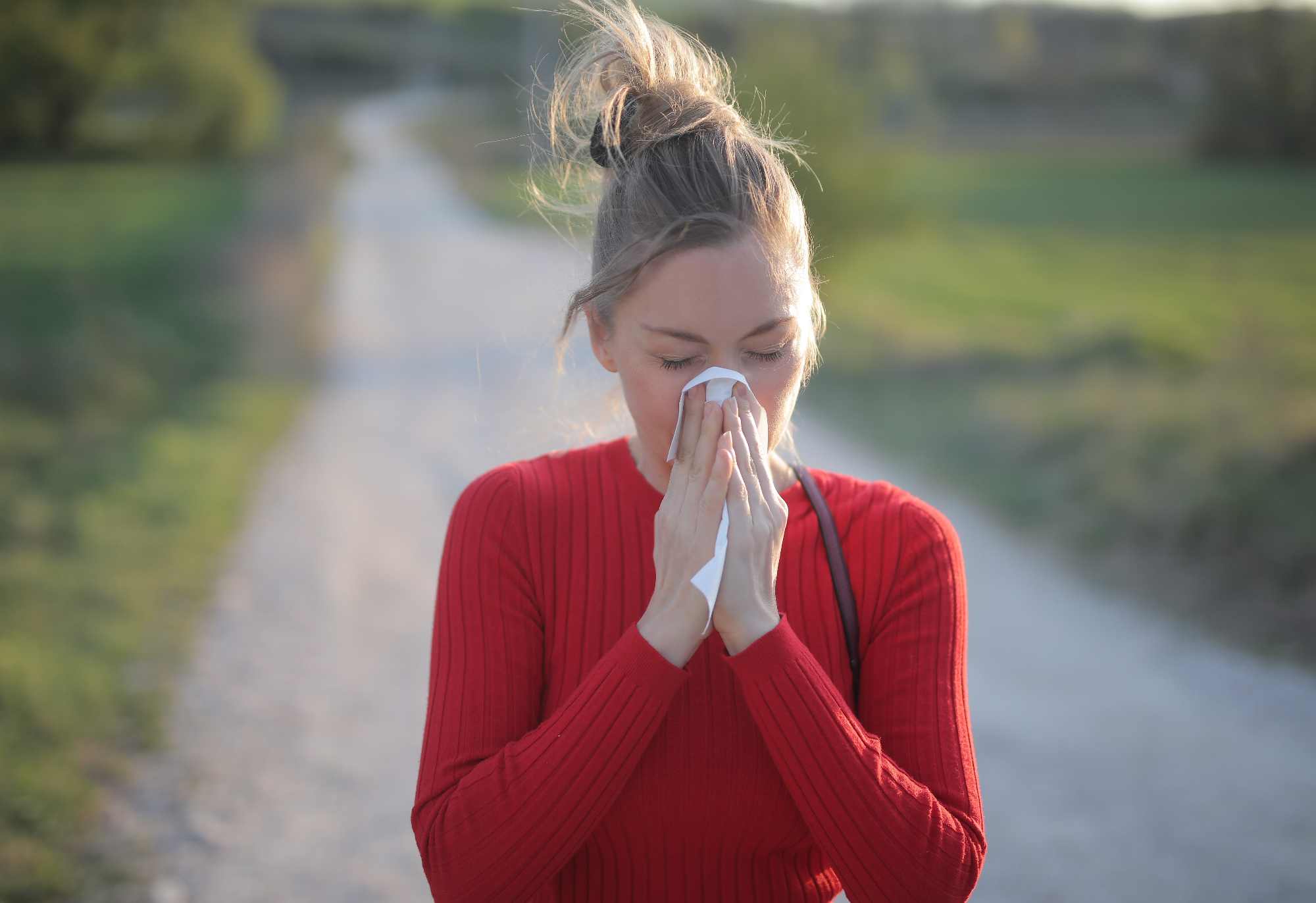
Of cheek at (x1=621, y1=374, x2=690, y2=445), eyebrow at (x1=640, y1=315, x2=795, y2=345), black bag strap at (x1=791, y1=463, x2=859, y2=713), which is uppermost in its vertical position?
eyebrow at (x1=640, y1=315, x2=795, y2=345)

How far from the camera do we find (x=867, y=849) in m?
1.54

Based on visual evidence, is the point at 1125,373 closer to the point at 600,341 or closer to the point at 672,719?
the point at 600,341

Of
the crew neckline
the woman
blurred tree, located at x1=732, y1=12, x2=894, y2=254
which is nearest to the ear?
the woman

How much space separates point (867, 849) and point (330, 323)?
44.6 ft

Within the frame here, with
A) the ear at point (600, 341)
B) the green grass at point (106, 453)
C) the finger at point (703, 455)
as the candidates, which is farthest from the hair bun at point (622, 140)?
the green grass at point (106, 453)

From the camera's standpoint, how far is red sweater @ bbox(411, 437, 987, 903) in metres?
1.54

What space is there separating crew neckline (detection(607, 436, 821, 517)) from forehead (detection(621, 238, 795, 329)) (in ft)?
1.13

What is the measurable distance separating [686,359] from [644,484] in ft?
1.02

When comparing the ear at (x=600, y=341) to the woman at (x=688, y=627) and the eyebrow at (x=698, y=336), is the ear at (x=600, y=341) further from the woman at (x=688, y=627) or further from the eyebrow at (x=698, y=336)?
the eyebrow at (x=698, y=336)

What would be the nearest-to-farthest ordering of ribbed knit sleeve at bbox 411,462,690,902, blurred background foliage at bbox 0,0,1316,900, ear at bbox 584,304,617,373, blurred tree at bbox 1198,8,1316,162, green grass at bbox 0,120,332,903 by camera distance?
ribbed knit sleeve at bbox 411,462,690,902 < ear at bbox 584,304,617,373 < green grass at bbox 0,120,332,903 < blurred background foliage at bbox 0,0,1316,900 < blurred tree at bbox 1198,8,1316,162

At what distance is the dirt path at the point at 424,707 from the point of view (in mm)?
3648

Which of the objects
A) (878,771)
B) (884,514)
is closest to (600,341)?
(884,514)

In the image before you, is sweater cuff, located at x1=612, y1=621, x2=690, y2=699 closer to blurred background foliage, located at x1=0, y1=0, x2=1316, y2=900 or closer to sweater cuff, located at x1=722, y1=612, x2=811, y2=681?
sweater cuff, located at x1=722, y1=612, x2=811, y2=681

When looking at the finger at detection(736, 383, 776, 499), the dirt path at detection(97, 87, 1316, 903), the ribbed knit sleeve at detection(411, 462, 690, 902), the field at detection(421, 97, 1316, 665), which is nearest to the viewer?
the ribbed knit sleeve at detection(411, 462, 690, 902)
